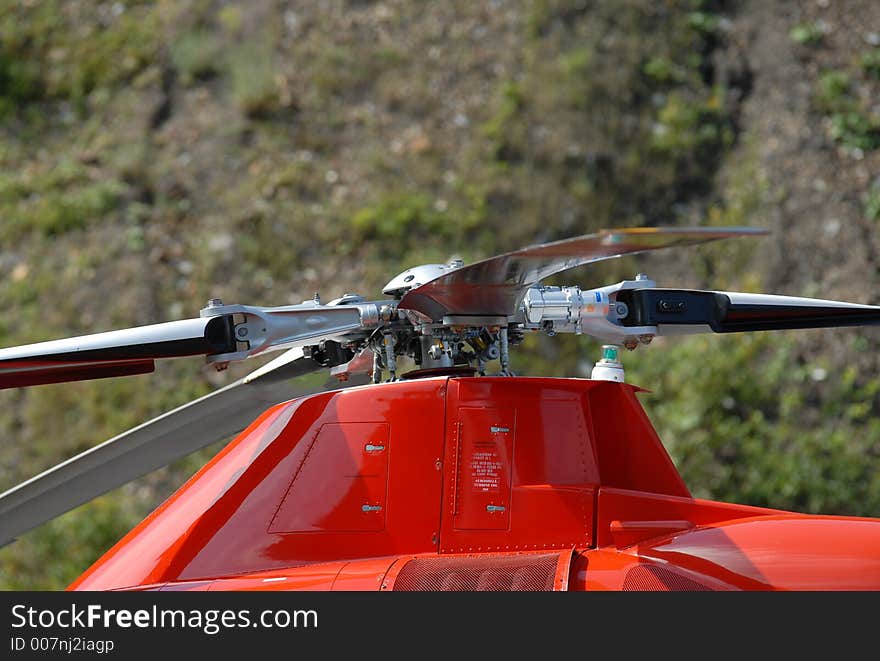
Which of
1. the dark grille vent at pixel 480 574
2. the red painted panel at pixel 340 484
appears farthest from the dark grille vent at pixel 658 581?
the red painted panel at pixel 340 484

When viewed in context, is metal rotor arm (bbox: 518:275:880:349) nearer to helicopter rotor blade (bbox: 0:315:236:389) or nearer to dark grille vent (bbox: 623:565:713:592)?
dark grille vent (bbox: 623:565:713:592)

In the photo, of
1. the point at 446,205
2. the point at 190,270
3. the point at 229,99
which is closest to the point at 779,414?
the point at 446,205

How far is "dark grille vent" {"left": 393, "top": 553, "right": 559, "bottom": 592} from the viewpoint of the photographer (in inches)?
113

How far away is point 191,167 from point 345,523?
6.25m

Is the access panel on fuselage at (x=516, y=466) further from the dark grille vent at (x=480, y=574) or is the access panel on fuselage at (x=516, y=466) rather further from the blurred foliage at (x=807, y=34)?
the blurred foliage at (x=807, y=34)

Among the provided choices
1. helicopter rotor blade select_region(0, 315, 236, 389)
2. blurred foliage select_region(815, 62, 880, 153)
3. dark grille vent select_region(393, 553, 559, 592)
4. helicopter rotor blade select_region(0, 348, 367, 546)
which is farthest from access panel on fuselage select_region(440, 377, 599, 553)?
blurred foliage select_region(815, 62, 880, 153)

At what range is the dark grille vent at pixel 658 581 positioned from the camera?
2.83 m

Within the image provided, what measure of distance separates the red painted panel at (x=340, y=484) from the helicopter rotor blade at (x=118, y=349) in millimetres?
432

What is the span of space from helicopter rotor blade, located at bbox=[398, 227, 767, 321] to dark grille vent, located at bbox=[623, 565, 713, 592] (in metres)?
0.84

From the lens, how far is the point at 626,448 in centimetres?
339

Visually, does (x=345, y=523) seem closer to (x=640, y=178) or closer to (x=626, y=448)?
(x=626, y=448)

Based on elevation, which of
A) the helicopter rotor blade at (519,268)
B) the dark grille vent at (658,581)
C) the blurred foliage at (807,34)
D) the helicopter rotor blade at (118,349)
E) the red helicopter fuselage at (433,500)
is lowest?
the dark grille vent at (658,581)

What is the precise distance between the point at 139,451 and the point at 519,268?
5.64 feet

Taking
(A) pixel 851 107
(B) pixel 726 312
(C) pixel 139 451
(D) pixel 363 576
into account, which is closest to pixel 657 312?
(B) pixel 726 312
